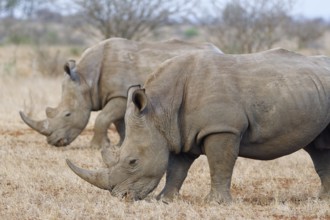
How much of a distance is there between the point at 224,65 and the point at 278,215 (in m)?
1.43

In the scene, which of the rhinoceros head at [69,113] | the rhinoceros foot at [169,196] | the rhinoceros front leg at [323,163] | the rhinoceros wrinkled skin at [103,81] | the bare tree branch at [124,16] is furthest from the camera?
the bare tree branch at [124,16]

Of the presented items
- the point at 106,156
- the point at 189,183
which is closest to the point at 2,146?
the point at 189,183

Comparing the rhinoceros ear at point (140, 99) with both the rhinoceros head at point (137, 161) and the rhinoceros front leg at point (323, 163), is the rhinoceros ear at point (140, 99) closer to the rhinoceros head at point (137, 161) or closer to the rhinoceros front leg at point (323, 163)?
the rhinoceros head at point (137, 161)

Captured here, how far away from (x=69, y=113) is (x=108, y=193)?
4.06 meters

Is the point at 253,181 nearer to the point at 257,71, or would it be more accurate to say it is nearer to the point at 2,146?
the point at 257,71

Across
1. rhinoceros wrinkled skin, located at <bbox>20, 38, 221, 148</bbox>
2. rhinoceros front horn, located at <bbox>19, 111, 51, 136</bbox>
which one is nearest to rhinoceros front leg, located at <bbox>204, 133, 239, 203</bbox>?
rhinoceros wrinkled skin, located at <bbox>20, 38, 221, 148</bbox>

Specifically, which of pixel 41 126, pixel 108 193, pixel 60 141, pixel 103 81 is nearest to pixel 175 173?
pixel 108 193

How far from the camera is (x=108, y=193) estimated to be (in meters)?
8.27

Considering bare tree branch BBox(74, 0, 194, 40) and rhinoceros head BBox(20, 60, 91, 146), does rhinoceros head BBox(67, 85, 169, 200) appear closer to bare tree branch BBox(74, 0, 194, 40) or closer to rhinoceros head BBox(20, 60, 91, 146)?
rhinoceros head BBox(20, 60, 91, 146)

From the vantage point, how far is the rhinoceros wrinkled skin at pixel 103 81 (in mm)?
11789

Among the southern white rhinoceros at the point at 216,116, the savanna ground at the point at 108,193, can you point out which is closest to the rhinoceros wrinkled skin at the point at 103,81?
the savanna ground at the point at 108,193

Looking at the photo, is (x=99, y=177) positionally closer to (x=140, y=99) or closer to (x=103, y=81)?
(x=140, y=99)

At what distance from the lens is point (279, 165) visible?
36.5 ft

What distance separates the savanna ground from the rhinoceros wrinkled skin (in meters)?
0.30
